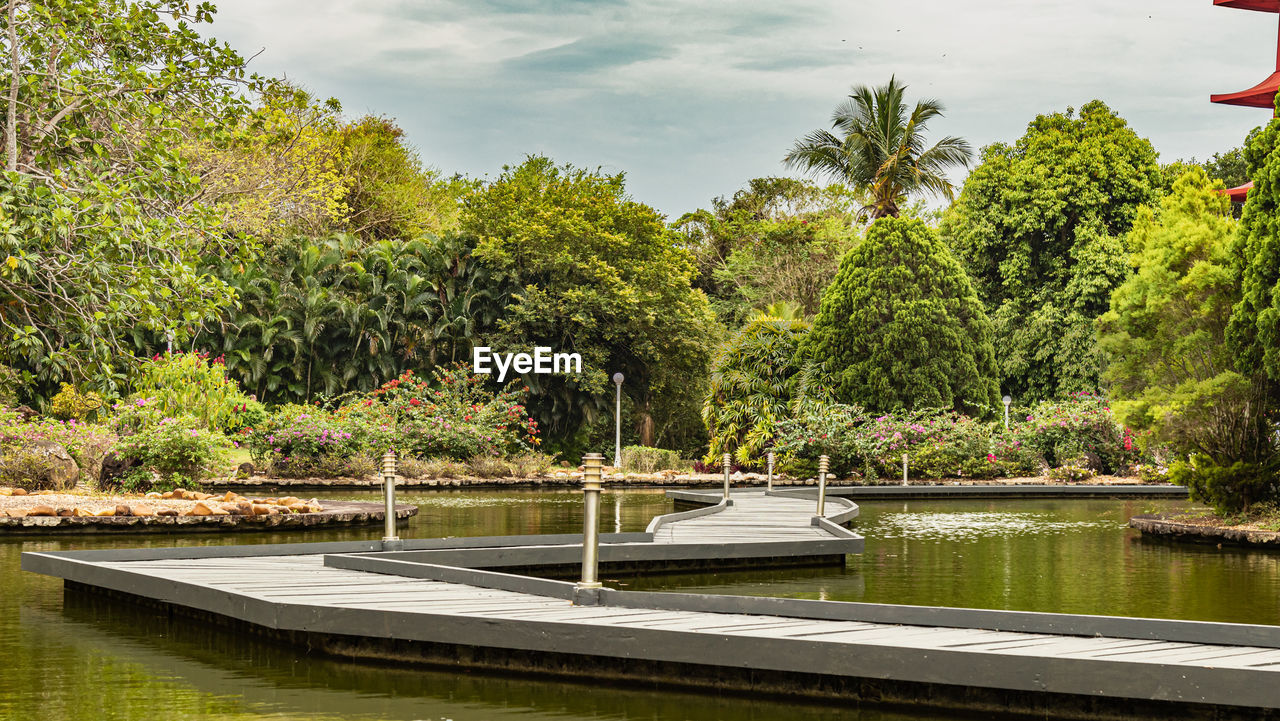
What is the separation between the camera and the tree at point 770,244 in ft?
135

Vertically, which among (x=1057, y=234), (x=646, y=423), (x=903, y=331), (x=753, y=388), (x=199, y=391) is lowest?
(x=646, y=423)

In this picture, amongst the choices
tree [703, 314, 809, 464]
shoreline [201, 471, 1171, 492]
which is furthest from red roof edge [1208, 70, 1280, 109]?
tree [703, 314, 809, 464]

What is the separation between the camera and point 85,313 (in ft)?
39.3

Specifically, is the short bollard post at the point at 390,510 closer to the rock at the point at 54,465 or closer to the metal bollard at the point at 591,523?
the metal bollard at the point at 591,523

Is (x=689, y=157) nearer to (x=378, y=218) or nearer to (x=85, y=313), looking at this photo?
(x=378, y=218)

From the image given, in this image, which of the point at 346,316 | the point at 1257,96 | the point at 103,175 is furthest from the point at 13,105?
the point at 1257,96

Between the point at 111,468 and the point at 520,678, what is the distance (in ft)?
45.3

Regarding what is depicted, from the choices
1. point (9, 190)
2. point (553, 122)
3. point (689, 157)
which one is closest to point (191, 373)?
point (9, 190)

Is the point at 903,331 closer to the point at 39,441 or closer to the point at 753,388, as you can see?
the point at 753,388

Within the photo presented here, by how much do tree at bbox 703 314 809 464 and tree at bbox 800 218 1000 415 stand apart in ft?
2.52

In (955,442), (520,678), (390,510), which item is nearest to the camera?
(520,678)

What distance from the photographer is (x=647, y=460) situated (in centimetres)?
3077

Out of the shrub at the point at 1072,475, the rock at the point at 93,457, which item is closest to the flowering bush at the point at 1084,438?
the shrub at the point at 1072,475

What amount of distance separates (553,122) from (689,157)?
611cm
